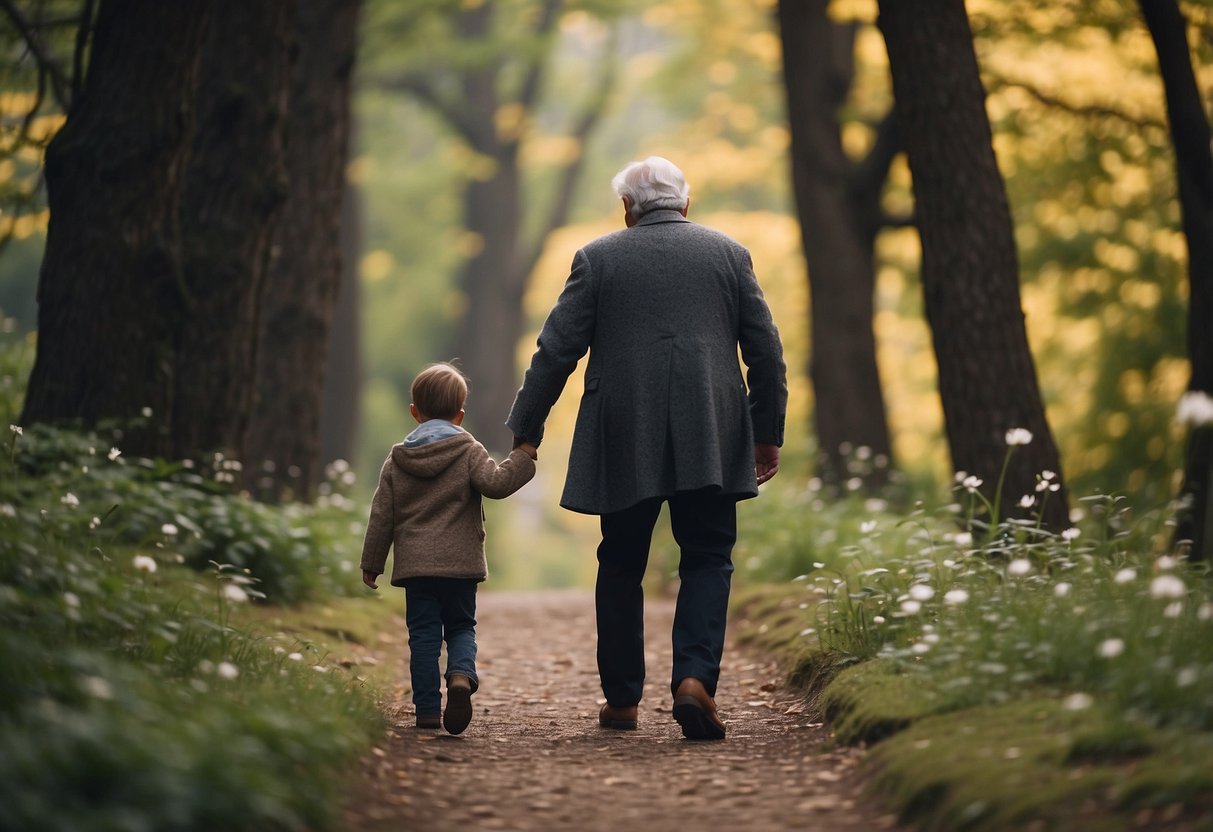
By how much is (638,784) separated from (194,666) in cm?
143

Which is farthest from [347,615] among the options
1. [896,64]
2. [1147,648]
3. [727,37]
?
[727,37]

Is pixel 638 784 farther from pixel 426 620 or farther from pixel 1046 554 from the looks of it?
pixel 1046 554

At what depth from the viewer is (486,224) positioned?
1042 inches

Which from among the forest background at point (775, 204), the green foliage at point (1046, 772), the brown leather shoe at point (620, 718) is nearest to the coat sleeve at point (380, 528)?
the brown leather shoe at point (620, 718)

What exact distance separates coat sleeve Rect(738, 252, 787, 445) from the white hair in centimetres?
38

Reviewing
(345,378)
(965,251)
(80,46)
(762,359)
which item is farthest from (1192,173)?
(345,378)

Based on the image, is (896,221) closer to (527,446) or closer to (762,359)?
(762,359)

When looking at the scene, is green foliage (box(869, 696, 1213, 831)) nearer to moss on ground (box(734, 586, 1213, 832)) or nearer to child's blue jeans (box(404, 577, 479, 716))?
moss on ground (box(734, 586, 1213, 832))

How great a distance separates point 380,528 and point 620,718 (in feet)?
3.79

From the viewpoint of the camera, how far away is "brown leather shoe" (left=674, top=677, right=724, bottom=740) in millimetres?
5191

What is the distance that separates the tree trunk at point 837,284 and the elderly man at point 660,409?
22.5ft

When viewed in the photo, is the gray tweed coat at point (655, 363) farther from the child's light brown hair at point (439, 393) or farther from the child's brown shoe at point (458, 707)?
the child's brown shoe at point (458, 707)

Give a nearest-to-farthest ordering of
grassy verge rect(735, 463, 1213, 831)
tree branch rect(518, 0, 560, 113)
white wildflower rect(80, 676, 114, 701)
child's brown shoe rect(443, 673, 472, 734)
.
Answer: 1. white wildflower rect(80, 676, 114, 701)
2. grassy verge rect(735, 463, 1213, 831)
3. child's brown shoe rect(443, 673, 472, 734)
4. tree branch rect(518, 0, 560, 113)

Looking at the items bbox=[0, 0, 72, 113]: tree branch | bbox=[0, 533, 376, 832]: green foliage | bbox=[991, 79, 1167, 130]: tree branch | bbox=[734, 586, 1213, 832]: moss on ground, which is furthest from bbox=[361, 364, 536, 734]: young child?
bbox=[991, 79, 1167, 130]: tree branch
